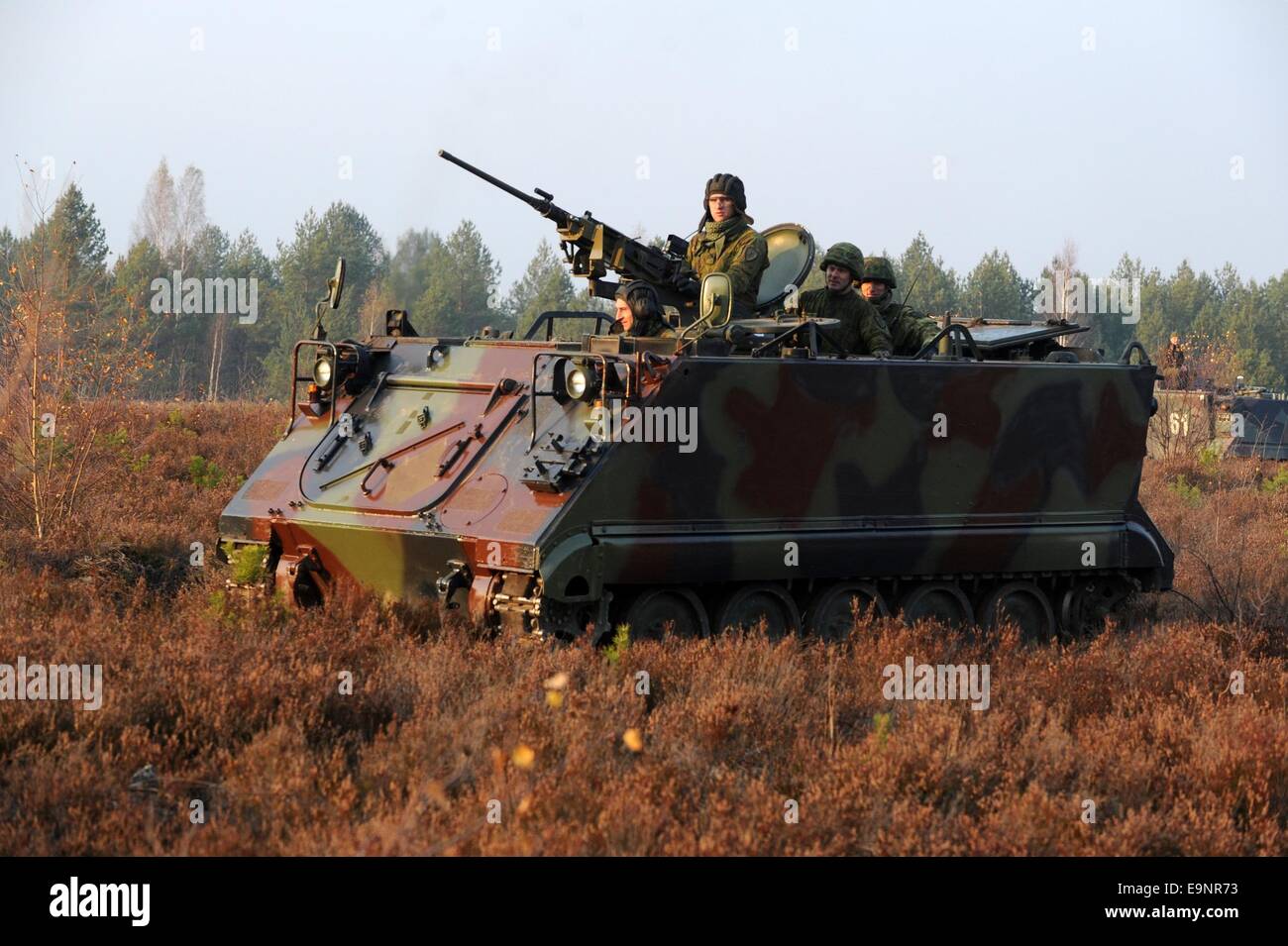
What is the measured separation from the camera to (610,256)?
1333cm

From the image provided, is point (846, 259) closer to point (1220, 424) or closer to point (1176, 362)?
point (1176, 362)

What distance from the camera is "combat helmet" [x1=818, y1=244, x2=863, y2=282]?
12.9 metres

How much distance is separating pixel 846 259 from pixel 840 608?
2791 mm

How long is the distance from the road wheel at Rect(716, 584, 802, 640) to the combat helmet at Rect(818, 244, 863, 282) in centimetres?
282

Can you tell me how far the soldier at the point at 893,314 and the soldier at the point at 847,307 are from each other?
330 mm

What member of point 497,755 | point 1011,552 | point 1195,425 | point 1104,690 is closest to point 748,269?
point 1011,552

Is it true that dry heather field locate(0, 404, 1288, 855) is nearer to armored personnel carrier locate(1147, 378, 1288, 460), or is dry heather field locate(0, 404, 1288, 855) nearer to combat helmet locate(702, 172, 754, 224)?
combat helmet locate(702, 172, 754, 224)

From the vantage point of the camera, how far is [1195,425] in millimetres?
33031

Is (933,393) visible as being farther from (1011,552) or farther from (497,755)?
(497,755)

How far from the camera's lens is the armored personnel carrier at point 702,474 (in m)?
10.3

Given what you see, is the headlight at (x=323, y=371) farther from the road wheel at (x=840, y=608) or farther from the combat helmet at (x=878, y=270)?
the combat helmet at (x=878, y=270)
